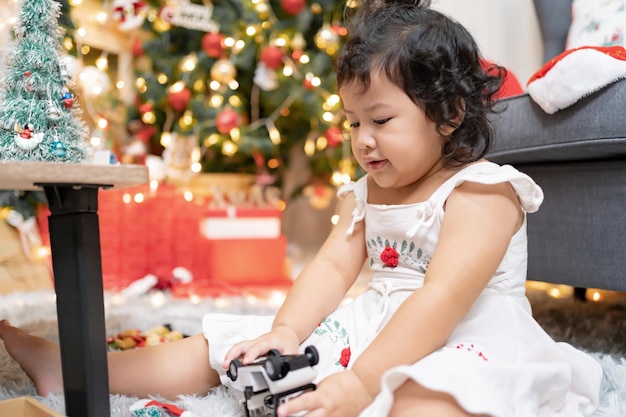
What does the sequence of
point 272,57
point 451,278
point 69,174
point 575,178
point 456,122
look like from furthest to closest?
point 272,57, point 575,178, point 456,122, point 451,278, point 69,174

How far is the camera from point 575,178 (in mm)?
1024

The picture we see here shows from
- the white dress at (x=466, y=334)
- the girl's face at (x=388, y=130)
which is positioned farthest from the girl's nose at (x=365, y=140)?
the white dress at (x=466, y=334)

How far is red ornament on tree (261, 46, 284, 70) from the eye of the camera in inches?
77.5

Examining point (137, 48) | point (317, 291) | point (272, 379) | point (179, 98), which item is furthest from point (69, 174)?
point (137, 48)

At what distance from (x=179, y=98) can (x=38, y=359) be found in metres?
1.37

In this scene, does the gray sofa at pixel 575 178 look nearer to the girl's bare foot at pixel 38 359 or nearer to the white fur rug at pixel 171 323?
the white fur rug at pixel 171 323

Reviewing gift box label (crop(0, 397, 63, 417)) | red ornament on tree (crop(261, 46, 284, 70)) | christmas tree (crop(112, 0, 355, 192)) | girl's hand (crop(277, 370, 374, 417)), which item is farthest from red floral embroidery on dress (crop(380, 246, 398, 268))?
red ornament on tree (crop(261, 46, 284, 70))

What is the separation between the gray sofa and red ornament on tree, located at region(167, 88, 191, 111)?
4.08 feet

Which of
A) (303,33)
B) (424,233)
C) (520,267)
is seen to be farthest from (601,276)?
(303,33)

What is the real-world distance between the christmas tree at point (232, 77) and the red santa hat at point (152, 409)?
132 centimetres

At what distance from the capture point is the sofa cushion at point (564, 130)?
92 centimetres

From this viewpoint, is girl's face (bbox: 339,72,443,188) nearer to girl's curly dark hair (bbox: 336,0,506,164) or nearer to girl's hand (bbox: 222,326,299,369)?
girl's curly dark hair (bbox: 336,0,506,164)

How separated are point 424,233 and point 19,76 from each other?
1.74 ft

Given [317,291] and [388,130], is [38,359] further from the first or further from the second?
[388,130]
